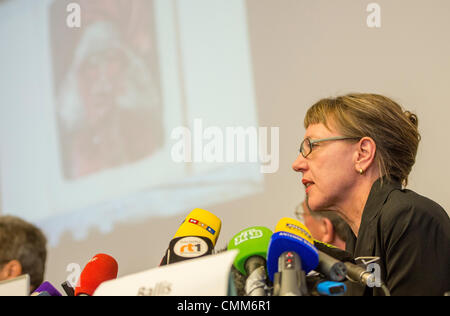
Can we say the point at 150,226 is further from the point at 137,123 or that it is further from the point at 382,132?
the point at 382,132

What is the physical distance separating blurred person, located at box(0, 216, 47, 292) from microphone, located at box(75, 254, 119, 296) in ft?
4.37

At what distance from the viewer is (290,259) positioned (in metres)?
1.31

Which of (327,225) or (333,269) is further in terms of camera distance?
(327,225)

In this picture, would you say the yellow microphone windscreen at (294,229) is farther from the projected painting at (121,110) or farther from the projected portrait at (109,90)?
the projected portrait at (109,90)

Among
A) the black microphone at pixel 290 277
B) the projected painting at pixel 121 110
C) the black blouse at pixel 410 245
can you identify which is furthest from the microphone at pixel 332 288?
the projected painting at pixel 121 110

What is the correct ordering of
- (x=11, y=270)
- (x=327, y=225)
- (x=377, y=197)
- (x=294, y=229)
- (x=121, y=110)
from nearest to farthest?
1. (x=294, y=229)
2. (x=377, y=197)
3. (x=11, y=270)
4. (x=327, y=225)
5. (x=121, y=110)

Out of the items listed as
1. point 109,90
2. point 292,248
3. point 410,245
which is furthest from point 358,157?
point 109,90

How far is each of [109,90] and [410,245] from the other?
250cm

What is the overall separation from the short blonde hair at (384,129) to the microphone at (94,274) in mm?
985

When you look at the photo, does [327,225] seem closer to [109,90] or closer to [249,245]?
[109,90]

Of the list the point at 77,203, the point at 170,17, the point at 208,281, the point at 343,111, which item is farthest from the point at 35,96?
the point at 208,281

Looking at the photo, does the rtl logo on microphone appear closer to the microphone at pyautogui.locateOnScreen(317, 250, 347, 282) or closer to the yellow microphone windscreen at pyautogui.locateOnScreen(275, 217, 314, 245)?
the yellow microphone windscreen at pyautogui.locateOnScreen(275, 217, 314, 245)

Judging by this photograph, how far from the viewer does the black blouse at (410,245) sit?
5.29ft

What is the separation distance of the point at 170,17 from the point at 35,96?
1198mm
